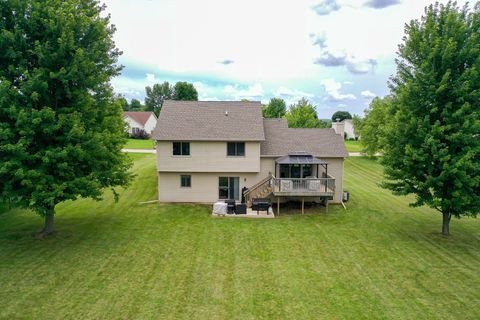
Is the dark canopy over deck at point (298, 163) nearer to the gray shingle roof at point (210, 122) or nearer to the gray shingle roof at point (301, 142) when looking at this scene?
the gray shingle roof at point (301, 142)

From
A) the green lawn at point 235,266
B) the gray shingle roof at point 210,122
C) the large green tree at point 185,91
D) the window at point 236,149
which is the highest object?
the large green tree at point 185,91

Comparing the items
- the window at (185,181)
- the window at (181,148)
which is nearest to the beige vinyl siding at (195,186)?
the window at (185,181)

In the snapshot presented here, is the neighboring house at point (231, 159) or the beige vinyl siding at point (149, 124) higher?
the beige vinyl siding at point (149, 124)

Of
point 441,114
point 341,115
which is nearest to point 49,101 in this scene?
point 441,114

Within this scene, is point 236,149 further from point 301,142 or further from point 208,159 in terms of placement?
point 301,142

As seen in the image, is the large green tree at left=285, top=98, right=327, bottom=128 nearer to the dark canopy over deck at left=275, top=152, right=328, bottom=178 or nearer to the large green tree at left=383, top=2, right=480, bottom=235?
the dark canopy over deck at left=275, top=152, right=328, bottom=178

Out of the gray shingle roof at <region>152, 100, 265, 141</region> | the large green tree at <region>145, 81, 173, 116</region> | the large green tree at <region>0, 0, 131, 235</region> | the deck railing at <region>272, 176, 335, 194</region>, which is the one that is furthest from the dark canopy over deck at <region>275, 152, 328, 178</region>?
the large green tree at <region>145, 81, 173, 116</region>
